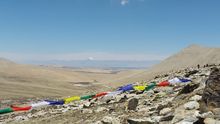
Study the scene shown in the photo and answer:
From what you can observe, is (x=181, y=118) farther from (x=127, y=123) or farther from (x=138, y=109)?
(x=138, y=109)

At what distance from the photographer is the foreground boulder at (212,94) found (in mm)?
9509

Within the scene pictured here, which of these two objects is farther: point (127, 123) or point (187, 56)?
point (187, 56)

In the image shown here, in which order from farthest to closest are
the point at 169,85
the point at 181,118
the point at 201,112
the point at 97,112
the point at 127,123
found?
the point at 169,85, the point at 97,112, the point at 127,123, the point at 201,112, the point at 181,118

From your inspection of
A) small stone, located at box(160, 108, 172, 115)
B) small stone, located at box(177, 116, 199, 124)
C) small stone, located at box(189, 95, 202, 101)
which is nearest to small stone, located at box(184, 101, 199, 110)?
small stone, located at box(189, 95, 202, 101)

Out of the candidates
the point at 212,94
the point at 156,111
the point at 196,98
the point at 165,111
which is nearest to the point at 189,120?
the point at 212,94

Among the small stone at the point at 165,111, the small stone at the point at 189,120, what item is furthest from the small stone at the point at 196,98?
the small stone at the point at 189,120

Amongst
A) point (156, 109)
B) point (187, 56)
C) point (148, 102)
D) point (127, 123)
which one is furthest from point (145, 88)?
point (187, 56)

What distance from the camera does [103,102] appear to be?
17.6 m

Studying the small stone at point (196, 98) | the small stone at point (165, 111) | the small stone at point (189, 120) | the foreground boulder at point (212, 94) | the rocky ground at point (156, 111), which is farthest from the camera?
the small stone at point (196, 98)

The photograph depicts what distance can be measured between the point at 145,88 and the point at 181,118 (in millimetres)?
9813

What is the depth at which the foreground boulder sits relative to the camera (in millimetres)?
9509

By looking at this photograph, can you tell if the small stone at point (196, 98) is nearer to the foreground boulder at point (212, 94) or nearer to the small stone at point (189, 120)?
the foreground boulder at point (212, 94)

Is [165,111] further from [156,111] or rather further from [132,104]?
[132,104]

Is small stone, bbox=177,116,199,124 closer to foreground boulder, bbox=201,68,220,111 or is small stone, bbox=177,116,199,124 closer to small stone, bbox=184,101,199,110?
foreground boulder, bbox=201,68,220,111
